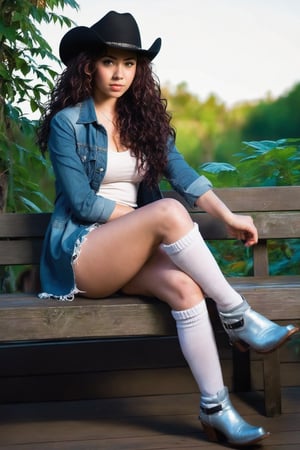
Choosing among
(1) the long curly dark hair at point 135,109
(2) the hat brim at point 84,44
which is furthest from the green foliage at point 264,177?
(2) the hat brim at point 84,44

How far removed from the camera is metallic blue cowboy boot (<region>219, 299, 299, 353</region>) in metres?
2.51

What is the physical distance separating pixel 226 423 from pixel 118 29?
1280mm

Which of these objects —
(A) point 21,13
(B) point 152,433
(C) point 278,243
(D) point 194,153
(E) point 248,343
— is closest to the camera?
(E) point 248,343

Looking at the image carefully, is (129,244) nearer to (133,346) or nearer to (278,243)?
(133,346)

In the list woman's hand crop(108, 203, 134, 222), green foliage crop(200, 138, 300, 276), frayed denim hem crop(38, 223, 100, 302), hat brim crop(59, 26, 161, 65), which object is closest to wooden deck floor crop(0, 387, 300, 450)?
frayed denim hem crop(38, 223, 100, 302)

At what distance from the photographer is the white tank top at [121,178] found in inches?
113

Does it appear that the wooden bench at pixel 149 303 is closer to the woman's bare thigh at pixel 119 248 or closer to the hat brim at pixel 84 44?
the woman's bare thigh at pixel 119 248

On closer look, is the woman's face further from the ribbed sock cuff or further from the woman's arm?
the ribbed sock cuff

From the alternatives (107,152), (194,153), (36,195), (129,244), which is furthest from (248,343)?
(194,153)

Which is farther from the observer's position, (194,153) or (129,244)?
(194,153)

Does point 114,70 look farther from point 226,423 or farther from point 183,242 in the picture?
point 226,423

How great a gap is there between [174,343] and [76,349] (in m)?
0.38

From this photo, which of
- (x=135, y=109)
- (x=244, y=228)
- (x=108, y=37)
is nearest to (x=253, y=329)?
(x=244, y=228)

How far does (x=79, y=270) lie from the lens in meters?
2.66
